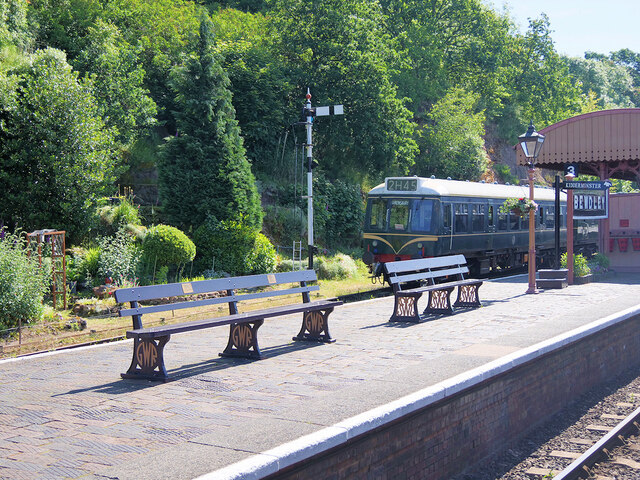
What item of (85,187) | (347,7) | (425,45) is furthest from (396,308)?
(425,45)

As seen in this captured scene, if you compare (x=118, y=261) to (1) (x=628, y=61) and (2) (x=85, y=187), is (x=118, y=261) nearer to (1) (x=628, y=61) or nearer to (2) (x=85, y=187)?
(2) (x=85, y=187)

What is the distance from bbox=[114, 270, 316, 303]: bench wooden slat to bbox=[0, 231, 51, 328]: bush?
15.6 feet

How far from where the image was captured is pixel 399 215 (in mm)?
20297

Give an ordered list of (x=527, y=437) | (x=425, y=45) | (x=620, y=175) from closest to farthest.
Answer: (x=527, y=437), (x=620, y=175), (x=425, y=45)

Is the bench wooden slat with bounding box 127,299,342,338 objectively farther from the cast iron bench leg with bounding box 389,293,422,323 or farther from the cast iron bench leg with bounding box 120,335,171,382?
the cast iron bench leg with bounding box 389,293,422,323

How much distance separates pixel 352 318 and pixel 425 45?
3301cm

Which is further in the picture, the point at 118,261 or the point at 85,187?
the point at 85,187

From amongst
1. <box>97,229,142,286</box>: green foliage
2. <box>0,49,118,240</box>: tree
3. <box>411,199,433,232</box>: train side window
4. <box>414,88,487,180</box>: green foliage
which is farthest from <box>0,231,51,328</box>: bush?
<box>414,88,487,180</box>: green foliage

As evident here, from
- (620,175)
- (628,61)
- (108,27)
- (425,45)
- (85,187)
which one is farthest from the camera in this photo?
(628,61)

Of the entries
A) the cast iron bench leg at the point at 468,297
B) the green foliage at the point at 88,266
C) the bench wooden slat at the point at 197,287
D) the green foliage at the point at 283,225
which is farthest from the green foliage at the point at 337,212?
the bench wooden slat at the point at 197,287

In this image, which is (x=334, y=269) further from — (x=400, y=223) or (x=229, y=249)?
(x=229, y=249)

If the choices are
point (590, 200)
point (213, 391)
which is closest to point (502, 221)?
point (590, 200)

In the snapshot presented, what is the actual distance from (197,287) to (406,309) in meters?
4.78

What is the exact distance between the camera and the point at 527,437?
8.28m
